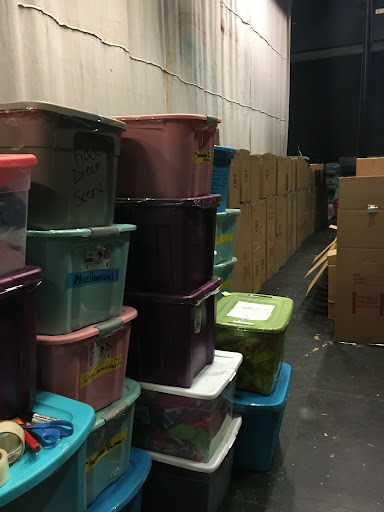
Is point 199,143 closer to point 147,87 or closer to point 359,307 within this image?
point 147,87

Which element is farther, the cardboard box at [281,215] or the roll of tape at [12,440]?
the cardboard box at [281,215]

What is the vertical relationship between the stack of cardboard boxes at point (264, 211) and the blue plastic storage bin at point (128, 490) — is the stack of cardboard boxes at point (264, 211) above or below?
above

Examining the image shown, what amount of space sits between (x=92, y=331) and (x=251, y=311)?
2.82 feet

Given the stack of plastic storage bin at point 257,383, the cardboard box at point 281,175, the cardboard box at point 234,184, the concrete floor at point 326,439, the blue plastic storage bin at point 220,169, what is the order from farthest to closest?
the cardboard box at point 281,175 < the cardboard box at point 234,184 < the blue plastic storage bin at point 220,169 < the stack of plastic storage bin at point 257,383 < the concrete floor at point 326,439

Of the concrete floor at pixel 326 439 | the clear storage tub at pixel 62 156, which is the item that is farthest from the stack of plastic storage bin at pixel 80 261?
the concrete floor at pixel 326 439

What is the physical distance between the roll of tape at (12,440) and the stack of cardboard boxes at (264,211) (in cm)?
225

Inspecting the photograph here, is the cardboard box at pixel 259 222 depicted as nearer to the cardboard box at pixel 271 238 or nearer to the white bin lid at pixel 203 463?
the cardboard box at pixel 271 238

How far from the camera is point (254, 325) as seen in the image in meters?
1.67

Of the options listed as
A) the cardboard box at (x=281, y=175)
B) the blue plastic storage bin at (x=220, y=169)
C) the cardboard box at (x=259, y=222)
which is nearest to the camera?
the blue plastic storage bin at (x=220, y=169)

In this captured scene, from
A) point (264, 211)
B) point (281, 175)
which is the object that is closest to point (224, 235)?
point (264, 211)

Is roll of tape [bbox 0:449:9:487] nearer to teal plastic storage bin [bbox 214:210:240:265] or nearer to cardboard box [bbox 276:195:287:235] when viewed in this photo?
teal plastic storage bin [bbox 214:210:240:265]

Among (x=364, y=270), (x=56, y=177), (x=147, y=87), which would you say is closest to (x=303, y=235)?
(x=364, y=270)

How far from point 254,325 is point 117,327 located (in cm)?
64

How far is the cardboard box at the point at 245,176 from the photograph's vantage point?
317 centimetres
